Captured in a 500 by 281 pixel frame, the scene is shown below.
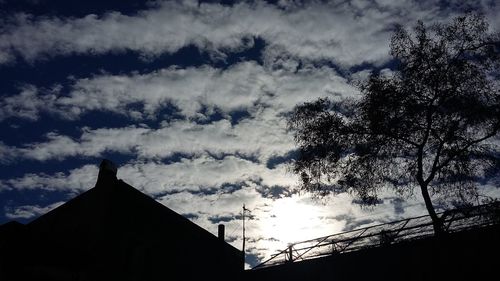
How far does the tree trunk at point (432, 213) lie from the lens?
56.4 ft

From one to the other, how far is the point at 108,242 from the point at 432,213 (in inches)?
583

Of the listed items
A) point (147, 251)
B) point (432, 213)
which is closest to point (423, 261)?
point (432, 213)

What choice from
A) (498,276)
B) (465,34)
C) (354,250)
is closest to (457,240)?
(498,276)

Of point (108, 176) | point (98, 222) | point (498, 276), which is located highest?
point (108, 176)

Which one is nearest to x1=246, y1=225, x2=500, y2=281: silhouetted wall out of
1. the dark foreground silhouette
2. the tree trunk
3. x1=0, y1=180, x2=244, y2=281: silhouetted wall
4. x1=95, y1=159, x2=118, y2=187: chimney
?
the dark foreground silhouette

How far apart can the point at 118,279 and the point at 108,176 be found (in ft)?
12.8

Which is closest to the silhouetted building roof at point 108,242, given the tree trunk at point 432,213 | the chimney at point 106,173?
the chimney at point 106,173

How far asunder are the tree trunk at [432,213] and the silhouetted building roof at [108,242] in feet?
37.5

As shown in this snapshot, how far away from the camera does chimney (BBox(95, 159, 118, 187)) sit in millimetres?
14430

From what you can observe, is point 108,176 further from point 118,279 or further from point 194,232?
point 194,232

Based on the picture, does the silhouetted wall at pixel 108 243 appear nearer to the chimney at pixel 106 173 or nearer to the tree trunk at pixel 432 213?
the chimney at pixel 106 173

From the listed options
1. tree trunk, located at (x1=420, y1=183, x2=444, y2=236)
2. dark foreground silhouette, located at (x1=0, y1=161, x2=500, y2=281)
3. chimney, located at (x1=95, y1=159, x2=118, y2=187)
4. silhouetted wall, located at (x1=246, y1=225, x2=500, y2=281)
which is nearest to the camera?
dark foreground silhouette, located at (x1=0, y1=161, x2=500, y2=281)

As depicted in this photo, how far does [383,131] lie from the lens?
2072 cm

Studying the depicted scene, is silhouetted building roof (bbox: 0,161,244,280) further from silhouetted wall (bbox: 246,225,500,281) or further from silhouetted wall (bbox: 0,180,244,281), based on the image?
silhouetted wall (bbox: 246,225,500,281)
